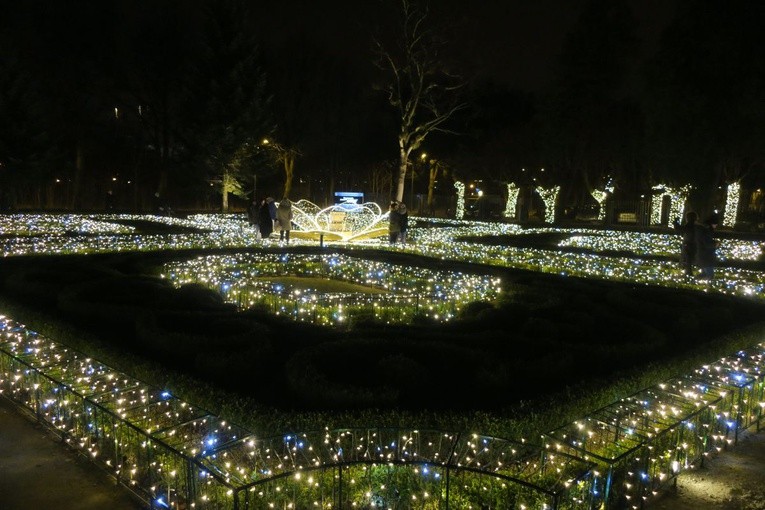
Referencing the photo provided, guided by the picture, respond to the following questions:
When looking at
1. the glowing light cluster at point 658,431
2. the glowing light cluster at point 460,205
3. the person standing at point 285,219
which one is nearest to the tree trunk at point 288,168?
the glowing light cluster at point 460,205

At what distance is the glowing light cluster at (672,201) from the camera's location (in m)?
34.6

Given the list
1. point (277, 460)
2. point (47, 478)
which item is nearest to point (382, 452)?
point (277, 460)

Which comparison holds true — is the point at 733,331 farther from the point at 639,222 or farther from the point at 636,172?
the point at 636,172

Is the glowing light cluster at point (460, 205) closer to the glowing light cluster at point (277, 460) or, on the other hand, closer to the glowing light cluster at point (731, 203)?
the glowing light cluster at point (731, 203)

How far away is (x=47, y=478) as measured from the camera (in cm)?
501

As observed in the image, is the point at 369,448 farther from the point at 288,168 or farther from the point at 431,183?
the point at 431,183

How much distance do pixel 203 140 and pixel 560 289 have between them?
3157 cm

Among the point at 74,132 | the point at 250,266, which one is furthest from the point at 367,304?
the point at 74,132

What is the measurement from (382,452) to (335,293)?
5.92 metres

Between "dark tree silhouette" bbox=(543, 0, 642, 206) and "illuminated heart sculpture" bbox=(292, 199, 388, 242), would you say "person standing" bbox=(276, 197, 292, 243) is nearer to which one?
"illuminated heart sculpture" bbox=(292, 199, 388, 242)

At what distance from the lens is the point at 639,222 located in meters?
36.8

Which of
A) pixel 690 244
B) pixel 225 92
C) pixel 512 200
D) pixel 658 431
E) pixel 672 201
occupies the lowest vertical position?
pixel 658 431

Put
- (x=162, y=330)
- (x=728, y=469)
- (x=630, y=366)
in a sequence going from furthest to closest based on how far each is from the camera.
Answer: (x=162, y=330)
(x=630, y=366)
(x=728, y=469)

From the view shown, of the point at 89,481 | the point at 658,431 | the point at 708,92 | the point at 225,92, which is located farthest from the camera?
the point at 225,92
